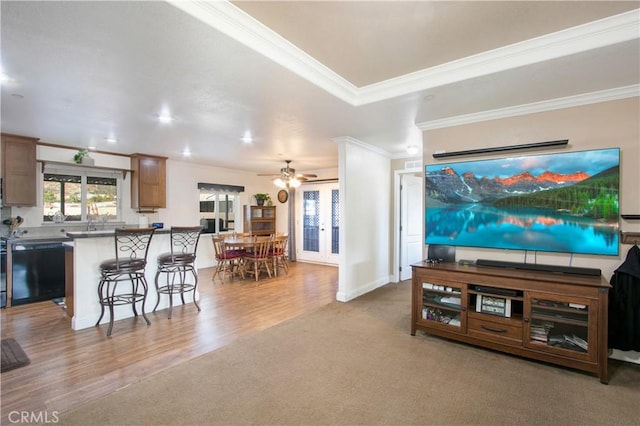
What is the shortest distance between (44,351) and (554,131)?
558 centimetres

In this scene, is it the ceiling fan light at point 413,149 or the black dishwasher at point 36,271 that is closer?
the black dishwasher at point 36,271

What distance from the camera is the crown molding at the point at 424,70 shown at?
1936mm

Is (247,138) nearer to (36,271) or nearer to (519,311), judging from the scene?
(36,271)

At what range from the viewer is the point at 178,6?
5.54 feet

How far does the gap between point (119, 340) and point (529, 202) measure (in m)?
4.56

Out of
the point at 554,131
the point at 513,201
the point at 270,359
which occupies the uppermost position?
the point at 554,131

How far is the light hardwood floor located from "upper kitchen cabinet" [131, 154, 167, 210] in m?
2.24

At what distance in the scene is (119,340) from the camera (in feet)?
10.5

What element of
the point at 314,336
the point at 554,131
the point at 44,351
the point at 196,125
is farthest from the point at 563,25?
the point at 44,351

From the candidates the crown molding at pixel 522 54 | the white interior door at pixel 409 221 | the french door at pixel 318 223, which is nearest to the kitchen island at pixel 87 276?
the crown molding at pixel 522 54

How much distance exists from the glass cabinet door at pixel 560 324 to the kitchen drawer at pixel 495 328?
8cm

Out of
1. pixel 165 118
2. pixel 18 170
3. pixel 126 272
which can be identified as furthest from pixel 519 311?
pixel 18 170

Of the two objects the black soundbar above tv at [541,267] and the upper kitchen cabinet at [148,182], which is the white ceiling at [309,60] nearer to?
the black soundbar above tv at [541,267]

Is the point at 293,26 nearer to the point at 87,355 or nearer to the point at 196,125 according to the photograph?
the point at 196,125
